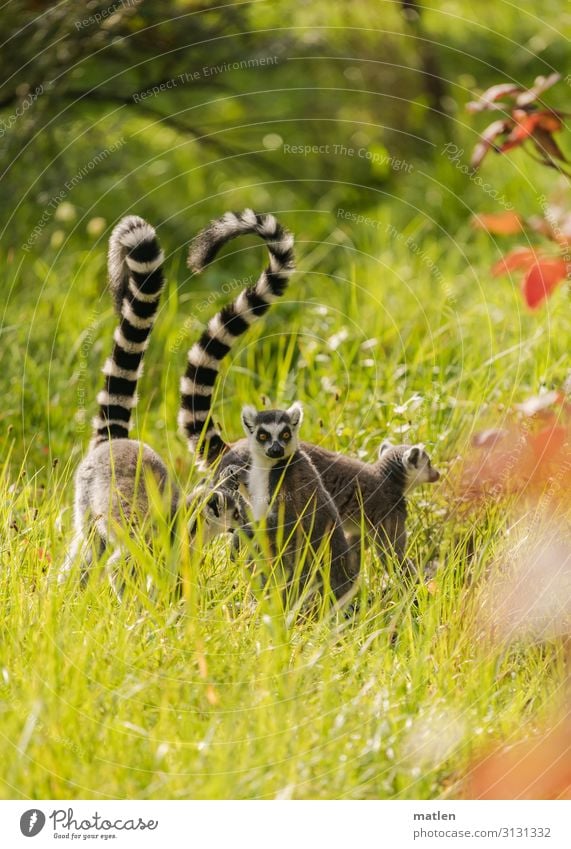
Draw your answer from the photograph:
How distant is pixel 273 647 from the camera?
2.96 meters

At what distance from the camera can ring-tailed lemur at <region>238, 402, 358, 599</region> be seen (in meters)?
3.58

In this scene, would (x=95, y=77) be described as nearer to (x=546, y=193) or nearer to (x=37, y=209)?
(x=37, y=209)

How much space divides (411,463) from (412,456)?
30 millimetres

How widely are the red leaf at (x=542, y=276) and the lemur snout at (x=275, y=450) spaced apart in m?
1.05

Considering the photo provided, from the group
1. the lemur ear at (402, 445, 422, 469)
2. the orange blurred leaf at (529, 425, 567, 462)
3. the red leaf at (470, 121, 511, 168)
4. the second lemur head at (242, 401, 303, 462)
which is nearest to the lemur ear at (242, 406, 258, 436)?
the second lemur head at (242, 401, 303, 462)

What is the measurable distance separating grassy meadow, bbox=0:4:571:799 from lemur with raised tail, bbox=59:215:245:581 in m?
0.11

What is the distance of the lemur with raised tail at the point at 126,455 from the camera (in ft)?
11.3

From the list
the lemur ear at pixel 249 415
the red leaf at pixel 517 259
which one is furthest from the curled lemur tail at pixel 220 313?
the red leaf at pixel 517 259

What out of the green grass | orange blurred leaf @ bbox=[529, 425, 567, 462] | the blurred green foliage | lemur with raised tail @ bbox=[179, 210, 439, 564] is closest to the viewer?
the green grass

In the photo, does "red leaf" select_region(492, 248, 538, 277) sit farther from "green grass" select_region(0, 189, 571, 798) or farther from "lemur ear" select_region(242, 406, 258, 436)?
"lemur ear" select_region(242, 406, 258, 436)

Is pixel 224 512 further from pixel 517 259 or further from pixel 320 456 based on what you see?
pixel 517 259
